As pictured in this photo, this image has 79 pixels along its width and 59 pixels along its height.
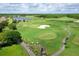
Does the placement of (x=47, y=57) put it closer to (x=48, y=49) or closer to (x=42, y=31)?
(x=48, y=49)

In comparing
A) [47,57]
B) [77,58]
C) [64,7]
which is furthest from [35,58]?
[64,7]

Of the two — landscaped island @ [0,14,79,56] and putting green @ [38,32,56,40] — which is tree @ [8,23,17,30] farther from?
putting green @ [38,32,56,40]

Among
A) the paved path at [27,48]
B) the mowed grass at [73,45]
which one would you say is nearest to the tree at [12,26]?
the paved path at [27,48]

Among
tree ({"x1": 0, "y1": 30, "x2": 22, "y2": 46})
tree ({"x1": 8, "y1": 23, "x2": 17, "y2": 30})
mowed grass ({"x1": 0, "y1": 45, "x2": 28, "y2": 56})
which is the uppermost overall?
tree ({"x1": 8, "y1": 23, "x2": 17, "y2": 30})

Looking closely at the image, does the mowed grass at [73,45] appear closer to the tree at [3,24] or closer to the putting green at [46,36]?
the putting green at [46,36]

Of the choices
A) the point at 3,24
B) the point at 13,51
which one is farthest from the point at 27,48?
the point at 3,24

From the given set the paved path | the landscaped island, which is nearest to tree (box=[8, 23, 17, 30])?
the landscaped island

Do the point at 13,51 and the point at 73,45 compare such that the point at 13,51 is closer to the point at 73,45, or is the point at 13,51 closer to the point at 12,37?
the point at 12,37

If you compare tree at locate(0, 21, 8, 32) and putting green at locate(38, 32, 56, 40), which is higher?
tree at locate(0, 21, 8, 32)
